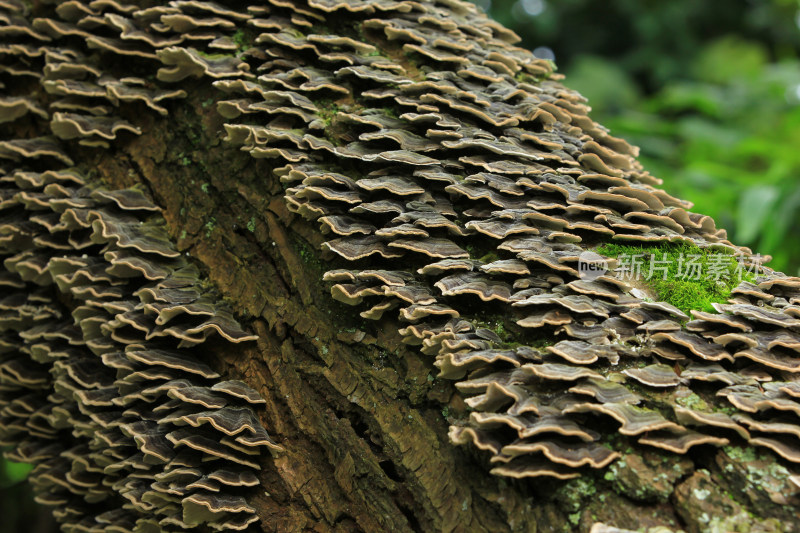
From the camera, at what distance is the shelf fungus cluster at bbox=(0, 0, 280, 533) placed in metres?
2.84

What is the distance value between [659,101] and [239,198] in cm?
818

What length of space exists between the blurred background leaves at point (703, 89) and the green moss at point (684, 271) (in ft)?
11.6

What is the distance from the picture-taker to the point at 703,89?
9.66 meters

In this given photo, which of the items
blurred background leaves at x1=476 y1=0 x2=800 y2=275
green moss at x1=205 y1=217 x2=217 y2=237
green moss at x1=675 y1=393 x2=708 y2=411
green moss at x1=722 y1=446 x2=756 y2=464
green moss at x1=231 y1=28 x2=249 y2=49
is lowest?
green moss at x1=205 y1=217 x2=217 y2=237

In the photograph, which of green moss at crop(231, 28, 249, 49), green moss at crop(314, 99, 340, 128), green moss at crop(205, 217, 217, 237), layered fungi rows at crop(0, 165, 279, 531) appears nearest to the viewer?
layered fungi rows at crop(0, 165, 279, 531)

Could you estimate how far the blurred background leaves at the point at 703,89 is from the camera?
689 cm

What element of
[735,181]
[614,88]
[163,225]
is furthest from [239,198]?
[614,88]

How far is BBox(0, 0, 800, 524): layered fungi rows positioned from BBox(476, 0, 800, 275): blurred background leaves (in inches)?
149

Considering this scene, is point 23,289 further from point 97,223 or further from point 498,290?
point 498,290

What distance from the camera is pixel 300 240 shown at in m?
3.23

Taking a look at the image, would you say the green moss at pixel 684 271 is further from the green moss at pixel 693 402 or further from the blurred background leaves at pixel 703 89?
the blurred background leaves at pixel 703 89

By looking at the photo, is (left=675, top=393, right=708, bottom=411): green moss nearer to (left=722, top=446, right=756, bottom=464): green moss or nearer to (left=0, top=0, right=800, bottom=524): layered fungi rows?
(left=0, top=0, right=800, bottom=524): layered fungi rows

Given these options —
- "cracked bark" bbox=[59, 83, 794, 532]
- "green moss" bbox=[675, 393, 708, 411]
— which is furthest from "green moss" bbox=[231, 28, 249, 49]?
"green moss" bbox=[675, 393, 708, 411]

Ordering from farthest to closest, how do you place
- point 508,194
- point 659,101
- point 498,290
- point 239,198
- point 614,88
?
point 614,88
point 659,101
point 239,198
point 508,194
point 498,290
